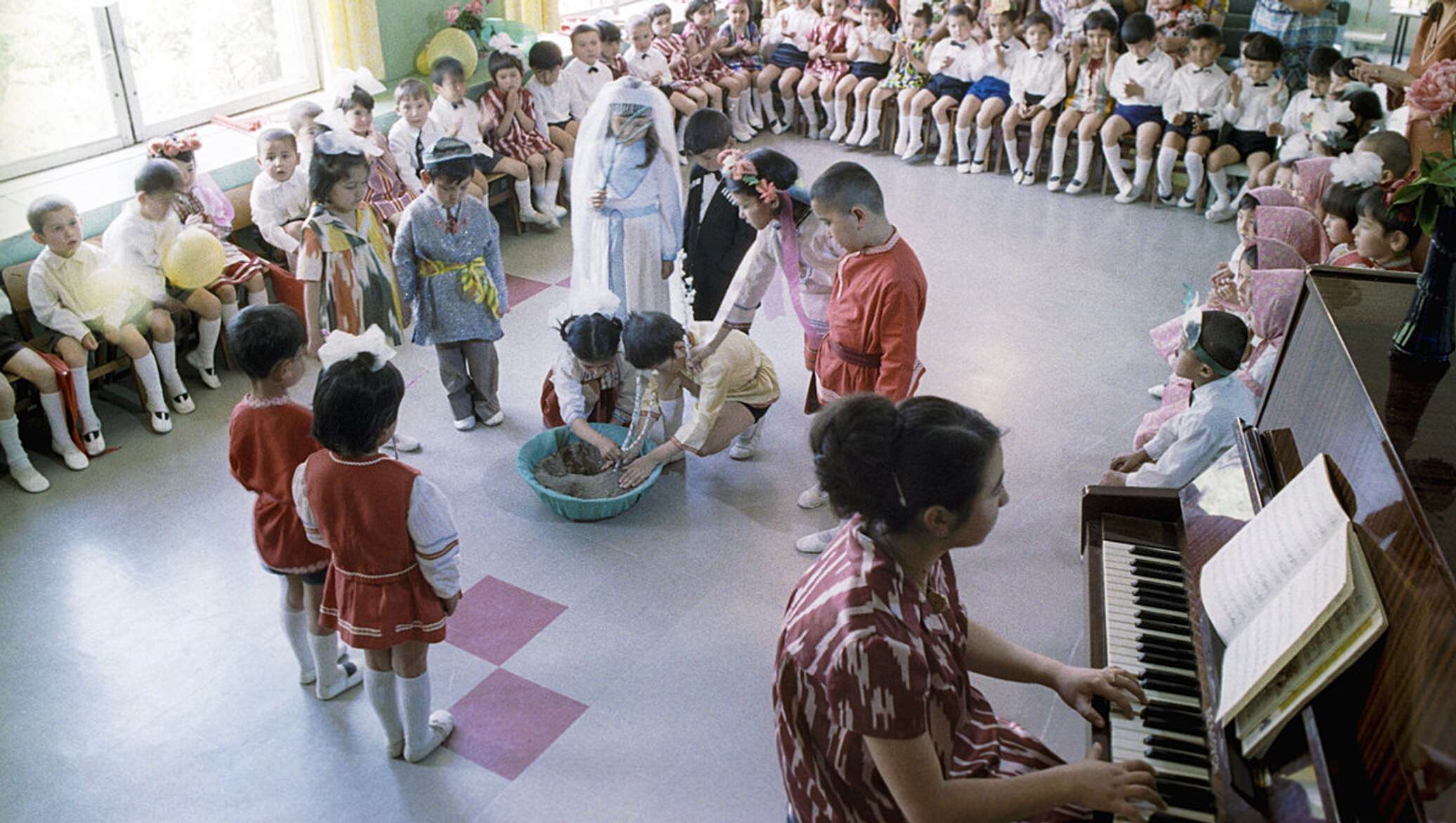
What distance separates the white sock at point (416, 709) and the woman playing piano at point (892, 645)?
124cm

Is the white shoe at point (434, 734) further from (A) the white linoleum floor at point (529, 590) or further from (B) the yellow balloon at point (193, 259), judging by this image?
(B) the yellow balloon at point (193, 259)

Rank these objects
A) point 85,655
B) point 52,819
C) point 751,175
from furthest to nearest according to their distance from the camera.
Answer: point 751,175
point 85,655
point 52,819

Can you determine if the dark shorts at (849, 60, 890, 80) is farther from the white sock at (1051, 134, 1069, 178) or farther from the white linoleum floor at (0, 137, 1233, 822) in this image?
the white linoleum floor at (0, 137, 1233, 822)

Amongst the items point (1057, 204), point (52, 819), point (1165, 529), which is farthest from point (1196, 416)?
point (1057, 204)

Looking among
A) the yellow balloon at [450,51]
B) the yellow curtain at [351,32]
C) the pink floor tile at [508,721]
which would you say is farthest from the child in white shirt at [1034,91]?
the pink floor tile at [508,721]

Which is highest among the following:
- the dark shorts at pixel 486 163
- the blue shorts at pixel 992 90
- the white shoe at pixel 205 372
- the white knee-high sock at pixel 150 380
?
the blue shorts at pixel 992 90

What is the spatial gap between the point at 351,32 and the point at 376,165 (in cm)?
121

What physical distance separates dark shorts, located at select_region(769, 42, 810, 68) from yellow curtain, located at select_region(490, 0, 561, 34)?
160 cm

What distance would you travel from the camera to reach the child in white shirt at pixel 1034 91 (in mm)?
7195

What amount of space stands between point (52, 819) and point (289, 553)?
32.3 inches

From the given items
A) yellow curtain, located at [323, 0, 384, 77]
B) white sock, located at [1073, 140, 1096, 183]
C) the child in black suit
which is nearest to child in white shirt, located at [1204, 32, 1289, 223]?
white sock, located at [1073, 140, 1096, 183]

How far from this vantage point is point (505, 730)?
307 cm

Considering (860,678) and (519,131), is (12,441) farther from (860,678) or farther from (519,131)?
(860,678)

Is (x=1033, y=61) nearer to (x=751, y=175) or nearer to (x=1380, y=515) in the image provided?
(x=751, y=175)
